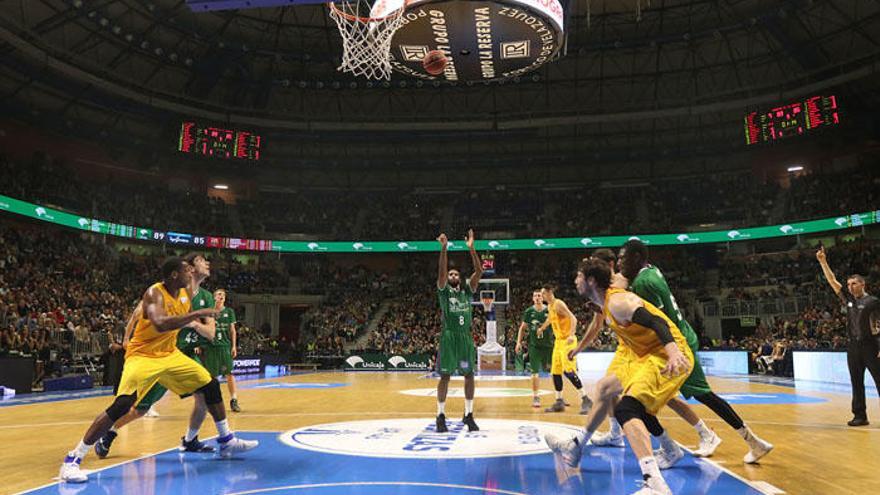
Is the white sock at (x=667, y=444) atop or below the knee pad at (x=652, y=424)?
below

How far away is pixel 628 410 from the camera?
14.0 feet

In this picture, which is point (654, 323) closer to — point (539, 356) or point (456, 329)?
point (456, 329)

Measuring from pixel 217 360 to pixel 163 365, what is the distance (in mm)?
4409

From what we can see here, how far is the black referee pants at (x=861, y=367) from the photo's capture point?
27.3 feet

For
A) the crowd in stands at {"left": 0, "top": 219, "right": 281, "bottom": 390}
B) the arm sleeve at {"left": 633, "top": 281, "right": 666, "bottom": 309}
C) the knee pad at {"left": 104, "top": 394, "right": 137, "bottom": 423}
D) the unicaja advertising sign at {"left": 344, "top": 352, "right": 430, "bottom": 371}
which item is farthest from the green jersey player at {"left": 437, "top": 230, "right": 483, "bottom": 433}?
the unicaja advertising sign at {"left": 344, "top": 352, "right": 430, "bottom": 371}

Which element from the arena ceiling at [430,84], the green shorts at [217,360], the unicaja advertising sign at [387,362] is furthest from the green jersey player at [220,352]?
the unicaja advertising sign at [387,362]

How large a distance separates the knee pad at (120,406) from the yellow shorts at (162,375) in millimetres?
42

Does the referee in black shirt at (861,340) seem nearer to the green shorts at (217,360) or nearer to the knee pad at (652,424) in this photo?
the knee pad at (652,424)

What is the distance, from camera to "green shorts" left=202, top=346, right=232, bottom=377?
965cm

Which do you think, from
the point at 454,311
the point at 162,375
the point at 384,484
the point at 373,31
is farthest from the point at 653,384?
the point at 373,31

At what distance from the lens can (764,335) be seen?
2736 centimetres

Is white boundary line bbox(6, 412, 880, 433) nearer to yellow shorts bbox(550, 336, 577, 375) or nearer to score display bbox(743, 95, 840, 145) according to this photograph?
yellow shorts bbox(550, 336, 577, 375)

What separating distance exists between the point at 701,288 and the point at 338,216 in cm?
2230

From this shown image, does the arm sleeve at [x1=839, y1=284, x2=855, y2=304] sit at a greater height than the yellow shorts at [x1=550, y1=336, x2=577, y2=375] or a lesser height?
greater
